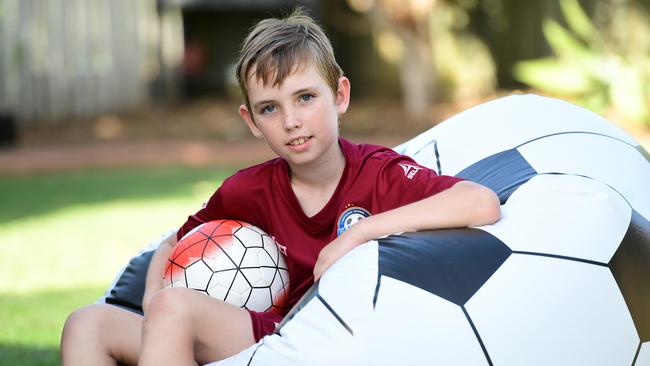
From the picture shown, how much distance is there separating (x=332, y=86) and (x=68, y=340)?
40.1 inches

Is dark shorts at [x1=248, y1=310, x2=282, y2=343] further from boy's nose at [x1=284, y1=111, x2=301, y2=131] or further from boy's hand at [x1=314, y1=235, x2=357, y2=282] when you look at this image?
boy's nose at [x1=284, y1=111, x2=301, y2=131]

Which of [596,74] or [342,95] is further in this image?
[596,74]

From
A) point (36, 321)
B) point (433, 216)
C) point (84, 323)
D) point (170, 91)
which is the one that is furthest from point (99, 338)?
point (170, 91)

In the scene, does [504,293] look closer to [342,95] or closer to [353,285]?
[353,285]

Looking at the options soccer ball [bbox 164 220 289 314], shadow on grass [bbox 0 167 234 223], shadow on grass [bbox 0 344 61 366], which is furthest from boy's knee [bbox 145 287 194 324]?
shadow on grass [bbox 0 167 234 223]

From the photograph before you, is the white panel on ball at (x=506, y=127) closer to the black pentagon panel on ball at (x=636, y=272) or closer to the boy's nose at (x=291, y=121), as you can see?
the black pentagon panel on ball at (x=636, y=272)

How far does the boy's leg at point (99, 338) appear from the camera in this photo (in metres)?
2.58

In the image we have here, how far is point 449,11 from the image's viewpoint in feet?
46.8

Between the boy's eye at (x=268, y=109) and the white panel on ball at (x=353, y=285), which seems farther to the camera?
the boy's eye at (x=268, y=109)

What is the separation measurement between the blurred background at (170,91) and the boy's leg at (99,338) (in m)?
1.33

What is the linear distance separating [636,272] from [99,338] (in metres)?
1.44

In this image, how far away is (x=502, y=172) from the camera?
9.34 feet

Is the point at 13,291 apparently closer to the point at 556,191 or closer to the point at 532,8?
the point at 556,191

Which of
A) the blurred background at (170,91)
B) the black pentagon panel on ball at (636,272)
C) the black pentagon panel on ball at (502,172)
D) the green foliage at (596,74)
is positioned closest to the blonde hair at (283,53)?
the black pentagon panel on ball at (502,172)
